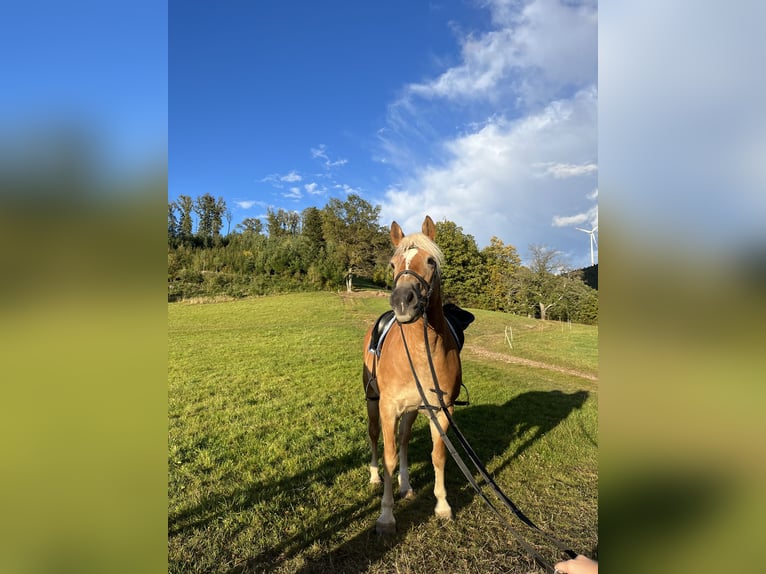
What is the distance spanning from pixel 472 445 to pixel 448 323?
267 cm

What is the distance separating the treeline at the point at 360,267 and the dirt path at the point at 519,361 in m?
13.0

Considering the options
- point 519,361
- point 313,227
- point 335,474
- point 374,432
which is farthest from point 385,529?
point 313,227

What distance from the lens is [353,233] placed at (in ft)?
120

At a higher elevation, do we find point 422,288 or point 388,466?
point 422,288

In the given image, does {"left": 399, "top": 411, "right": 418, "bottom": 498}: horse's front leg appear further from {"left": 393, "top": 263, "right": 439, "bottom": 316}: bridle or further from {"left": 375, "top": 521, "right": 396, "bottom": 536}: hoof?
{"left": 393, "top": 263, "right": 439, "bottom": 316}: bridle

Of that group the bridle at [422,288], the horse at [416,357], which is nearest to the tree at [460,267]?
the horse at [416,357]

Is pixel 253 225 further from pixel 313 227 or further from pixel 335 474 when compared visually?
pixel 335 474

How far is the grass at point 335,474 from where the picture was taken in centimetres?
330

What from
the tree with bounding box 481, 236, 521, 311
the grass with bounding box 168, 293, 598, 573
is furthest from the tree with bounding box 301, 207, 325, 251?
the grass with bounding box 168, 293, 598, 573

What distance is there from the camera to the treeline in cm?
3141

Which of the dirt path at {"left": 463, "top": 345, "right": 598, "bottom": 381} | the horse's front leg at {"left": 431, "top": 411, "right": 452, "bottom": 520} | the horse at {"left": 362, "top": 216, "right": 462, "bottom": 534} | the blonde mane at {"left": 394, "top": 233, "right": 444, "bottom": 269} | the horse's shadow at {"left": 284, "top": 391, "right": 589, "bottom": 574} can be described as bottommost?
the dirt path at {"left": 463, "top": 345, "right": 598, "bottom": 381}

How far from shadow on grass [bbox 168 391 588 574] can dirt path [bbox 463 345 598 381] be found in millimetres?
8386
